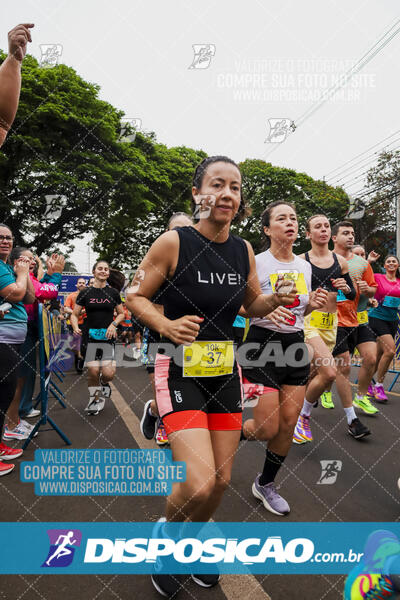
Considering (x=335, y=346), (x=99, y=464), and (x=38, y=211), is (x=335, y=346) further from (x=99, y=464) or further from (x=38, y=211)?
(x=38, y=211)

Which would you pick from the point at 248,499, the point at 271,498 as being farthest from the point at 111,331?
the point at 271,498

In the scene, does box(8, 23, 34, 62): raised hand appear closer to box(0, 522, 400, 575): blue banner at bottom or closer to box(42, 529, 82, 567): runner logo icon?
box(0, 522, 400, 575): blue banner at bottom

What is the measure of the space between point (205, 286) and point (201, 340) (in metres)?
0.26

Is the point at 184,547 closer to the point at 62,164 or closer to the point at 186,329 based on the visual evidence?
the point at 186,329

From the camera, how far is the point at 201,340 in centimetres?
192

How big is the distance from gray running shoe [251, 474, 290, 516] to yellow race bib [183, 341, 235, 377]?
1.22 meters

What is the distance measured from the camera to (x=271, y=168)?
1340 inches

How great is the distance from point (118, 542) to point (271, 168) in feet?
114

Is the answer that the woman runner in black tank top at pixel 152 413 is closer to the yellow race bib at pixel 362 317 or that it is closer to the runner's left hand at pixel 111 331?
the runner's left hand at pixel 111 331

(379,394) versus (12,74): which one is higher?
(12,74)

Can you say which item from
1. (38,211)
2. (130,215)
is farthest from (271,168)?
(38,211)

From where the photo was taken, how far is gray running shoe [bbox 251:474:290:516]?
2613mm

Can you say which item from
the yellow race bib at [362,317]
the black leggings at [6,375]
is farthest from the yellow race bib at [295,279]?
the yellow race bib at [362,317]

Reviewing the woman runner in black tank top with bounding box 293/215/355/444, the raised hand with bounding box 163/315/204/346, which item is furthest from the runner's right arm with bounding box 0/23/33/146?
the woman runner in black tank top with bounding box 293/215/355/444
